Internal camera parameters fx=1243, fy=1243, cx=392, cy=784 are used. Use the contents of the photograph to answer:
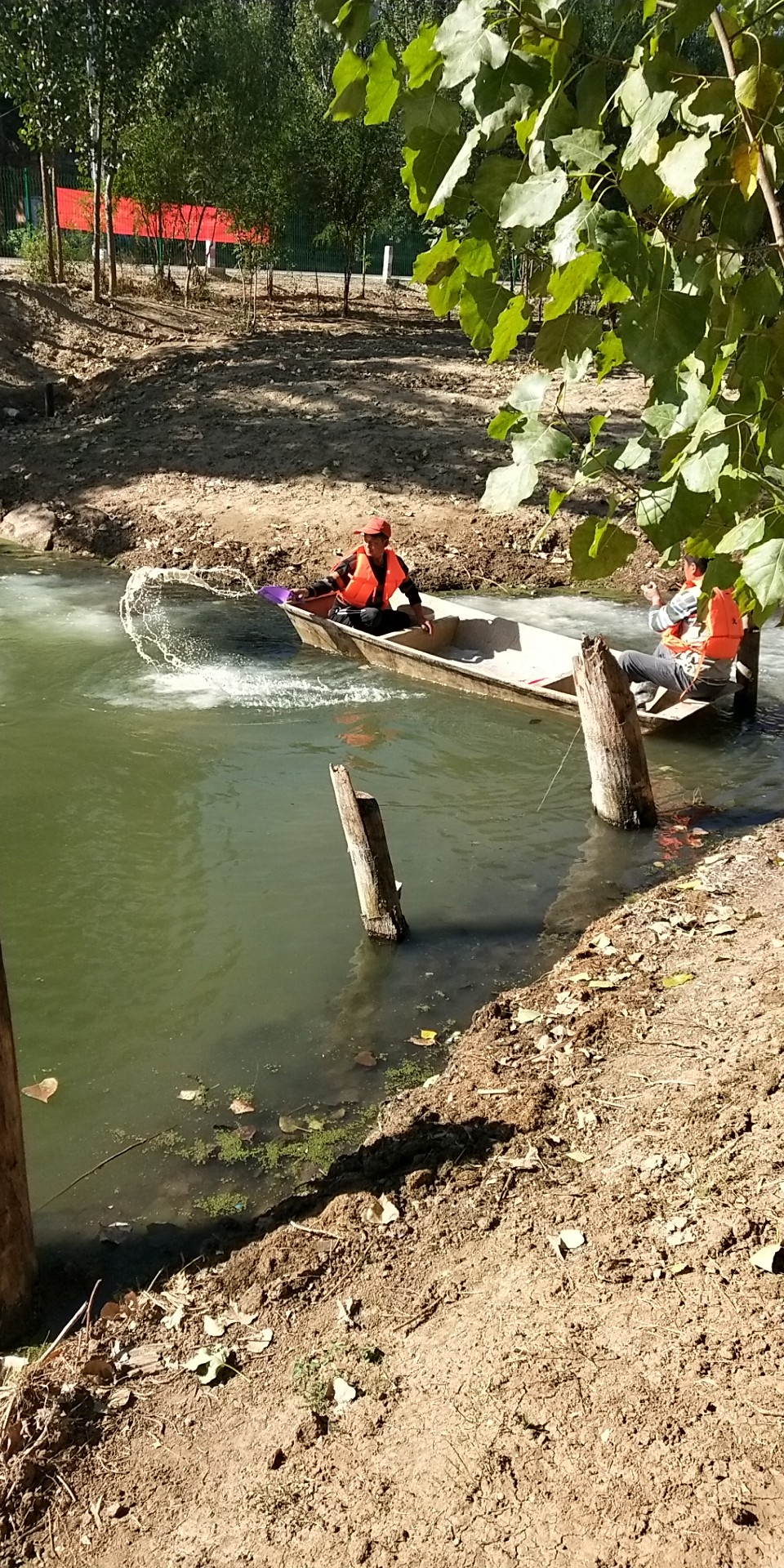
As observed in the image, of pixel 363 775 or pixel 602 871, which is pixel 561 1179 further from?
pixel 363 775

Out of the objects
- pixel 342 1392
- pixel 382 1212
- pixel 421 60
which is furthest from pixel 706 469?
pixel 382 1212

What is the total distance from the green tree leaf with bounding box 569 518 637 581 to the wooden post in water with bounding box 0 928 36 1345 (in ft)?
8.55

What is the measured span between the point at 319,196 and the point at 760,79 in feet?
110

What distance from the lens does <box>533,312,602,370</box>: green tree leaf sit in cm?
225

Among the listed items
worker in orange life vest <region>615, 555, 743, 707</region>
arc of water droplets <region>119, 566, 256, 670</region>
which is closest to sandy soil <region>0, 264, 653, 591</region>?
arc of water droplets <region>119, 566, 256, 670</region>

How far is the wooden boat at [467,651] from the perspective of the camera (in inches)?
436

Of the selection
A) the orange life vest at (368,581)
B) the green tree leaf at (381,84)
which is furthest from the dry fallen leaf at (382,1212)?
the orange life vest at (368,581)

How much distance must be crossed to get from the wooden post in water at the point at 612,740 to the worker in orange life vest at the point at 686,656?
5.80ft

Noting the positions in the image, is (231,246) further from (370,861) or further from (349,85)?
(349,85)

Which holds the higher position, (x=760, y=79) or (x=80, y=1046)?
(x=760, y=79)

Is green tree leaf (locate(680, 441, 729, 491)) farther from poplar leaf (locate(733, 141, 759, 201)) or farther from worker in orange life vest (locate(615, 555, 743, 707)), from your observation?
worker in orange life vest (locate(615, 555, 743, 707))

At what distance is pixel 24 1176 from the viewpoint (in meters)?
4.57

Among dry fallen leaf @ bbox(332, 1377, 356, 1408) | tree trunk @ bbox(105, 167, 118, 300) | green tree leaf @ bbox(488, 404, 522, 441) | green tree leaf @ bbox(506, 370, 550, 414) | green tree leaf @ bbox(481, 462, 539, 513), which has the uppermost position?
tree trunk @ bbox(105, 167, 118, 300)

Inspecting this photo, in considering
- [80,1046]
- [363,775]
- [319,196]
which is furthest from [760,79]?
[319,196]
